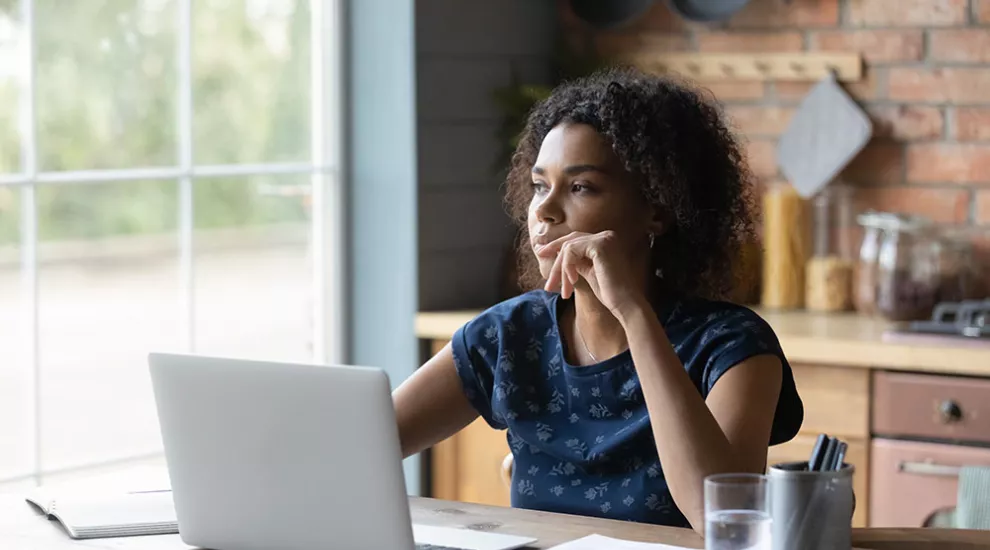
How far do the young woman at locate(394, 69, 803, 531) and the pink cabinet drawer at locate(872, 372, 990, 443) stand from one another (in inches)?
33.8

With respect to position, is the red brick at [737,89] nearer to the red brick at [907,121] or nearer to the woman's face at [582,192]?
the red brick at [907,121]

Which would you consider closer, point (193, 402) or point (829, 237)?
point (193, 402)

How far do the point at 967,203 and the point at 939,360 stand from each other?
65 centimetres

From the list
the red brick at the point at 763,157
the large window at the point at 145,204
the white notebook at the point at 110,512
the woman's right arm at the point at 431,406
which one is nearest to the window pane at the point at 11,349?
the large window at the point at 145,204

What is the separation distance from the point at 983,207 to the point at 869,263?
303 millimetres

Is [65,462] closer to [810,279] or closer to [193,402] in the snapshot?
[193,402]

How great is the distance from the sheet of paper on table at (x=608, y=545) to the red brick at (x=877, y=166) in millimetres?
2069

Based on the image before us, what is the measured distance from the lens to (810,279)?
3.63 metres

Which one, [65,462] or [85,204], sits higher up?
[85,204]

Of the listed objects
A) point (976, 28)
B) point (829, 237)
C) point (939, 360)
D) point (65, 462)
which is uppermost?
point (976, 28)

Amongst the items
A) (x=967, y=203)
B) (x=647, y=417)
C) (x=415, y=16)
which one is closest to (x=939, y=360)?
(x=967, y=203)

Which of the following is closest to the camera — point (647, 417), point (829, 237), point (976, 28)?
point (647, 417)

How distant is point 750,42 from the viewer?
378 cm

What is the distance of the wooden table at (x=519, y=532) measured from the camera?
5.91 feet
